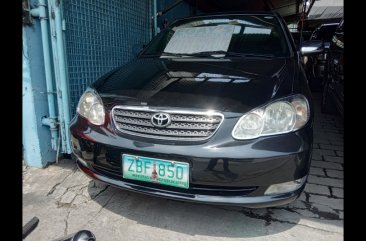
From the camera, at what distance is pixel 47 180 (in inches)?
108

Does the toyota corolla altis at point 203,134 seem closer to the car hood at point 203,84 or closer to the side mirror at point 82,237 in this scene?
the car hood at point 203,84

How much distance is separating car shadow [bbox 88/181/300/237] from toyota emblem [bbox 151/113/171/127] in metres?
0.71

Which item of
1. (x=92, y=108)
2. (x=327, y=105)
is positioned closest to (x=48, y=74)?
(x=92, y=108)

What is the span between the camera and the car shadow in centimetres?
202

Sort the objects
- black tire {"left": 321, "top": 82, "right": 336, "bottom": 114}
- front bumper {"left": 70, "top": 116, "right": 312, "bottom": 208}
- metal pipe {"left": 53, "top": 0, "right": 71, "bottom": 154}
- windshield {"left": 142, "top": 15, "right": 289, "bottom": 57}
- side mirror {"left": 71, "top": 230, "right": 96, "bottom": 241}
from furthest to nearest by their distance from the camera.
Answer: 1. black tire {"left": 321, "top": 82, "right": 336, "bottom": 114}
2. windshield {"left": 142, "top": 15, "right": 289, "bottom": 57}
3. metal pipe {"left": 53, "top": 0, "right": 71, "bottom": 154}
4. front bumper {"left": 70, "top": 116, "right": 312, "bottom": 208}
5. side mirror {"left": 71, "top": 230, "right": 96, "bottom": 241}

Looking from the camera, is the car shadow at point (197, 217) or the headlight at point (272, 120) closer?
the headlight at point (272, 120)

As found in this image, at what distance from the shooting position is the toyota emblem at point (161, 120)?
1883 millimetres

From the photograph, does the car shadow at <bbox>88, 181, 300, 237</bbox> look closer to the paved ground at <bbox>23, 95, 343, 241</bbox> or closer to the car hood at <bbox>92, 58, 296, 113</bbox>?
the paved ground at <bbox>23, 95, 343, 241</bbox>

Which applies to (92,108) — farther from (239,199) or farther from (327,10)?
(327,10)

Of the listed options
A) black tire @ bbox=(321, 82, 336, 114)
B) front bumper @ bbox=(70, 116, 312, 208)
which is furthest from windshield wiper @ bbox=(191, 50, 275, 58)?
black tire @ bbox=(321, 82, 336, 114)

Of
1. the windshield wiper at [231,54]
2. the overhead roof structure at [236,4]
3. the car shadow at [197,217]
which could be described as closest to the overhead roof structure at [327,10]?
the overhead roof structure at [236,4]

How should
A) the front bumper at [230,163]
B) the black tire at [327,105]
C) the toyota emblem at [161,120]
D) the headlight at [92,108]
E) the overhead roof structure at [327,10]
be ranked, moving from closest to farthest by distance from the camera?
the front bumper at [230,163] → the toyota emblem at [161,120] → the headlight at [92,108] → the black tire at [327,105] → the overhead roof structure at [327,10]

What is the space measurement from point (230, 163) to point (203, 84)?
0.63m

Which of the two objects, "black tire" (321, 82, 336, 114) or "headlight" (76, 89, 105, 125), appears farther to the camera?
"black tire" (321, 82, 336, 114)
